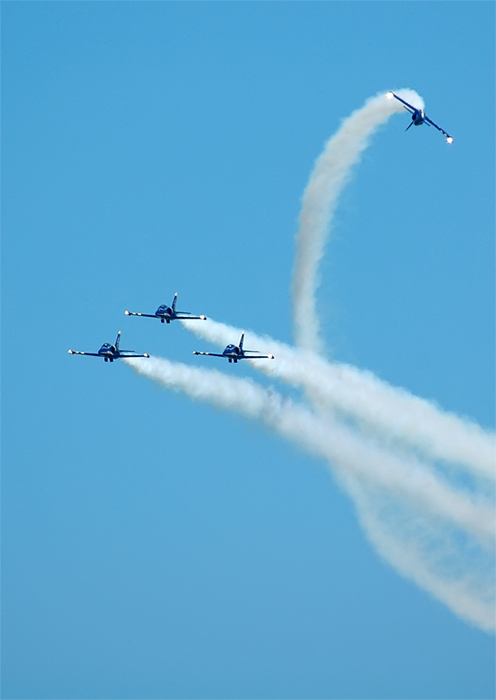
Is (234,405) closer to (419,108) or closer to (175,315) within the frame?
(175,315)

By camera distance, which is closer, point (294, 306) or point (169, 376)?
point (294, 306)

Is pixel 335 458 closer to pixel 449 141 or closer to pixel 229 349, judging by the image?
pixel 229 349

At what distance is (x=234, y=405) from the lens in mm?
144000

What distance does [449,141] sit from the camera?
138 m

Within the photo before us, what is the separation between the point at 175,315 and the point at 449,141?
22.8m

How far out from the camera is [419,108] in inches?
5369

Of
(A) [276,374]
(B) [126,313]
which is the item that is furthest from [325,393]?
(B) [126,313]

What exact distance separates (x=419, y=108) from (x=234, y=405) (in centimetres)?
2309

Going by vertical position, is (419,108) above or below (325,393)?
above

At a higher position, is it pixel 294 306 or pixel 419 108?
pixel 419 108

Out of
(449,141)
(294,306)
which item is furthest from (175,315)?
(449,141)

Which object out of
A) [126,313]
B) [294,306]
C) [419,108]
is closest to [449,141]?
[419,108]

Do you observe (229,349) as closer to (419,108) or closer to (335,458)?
(335,458)

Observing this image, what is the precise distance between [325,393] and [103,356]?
15.3 meters
